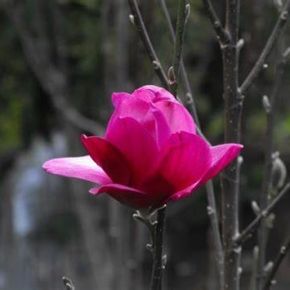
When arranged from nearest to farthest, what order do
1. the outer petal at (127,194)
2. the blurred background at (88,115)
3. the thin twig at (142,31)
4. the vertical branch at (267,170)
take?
the outer petal at (127,194), the thin twig at (142,31), the vertical branch at (267,170), the blurred background at (88,115)

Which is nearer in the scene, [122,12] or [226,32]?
[226,32]

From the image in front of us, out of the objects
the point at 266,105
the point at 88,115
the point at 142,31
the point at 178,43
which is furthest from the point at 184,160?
the point at 88,115

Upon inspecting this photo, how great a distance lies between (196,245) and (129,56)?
12.4 ft

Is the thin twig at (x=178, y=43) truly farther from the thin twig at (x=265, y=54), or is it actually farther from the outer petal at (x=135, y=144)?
the thin twig at (x=265, y=54)

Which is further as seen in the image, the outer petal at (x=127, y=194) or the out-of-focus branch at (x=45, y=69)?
the out-of-focus branch at (x=45, y=69)

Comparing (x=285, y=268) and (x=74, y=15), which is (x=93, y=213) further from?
(x=285, y=268)

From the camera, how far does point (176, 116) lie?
897mm

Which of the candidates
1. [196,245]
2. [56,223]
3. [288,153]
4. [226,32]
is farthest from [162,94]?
[196,245]

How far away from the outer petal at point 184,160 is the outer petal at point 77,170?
0.08 m

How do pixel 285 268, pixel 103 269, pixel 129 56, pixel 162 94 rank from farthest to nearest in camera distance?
pixel 285 268
pixel 103 269
pixel 129 56
pixel 162 94

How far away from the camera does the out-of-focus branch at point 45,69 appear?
350 centimetres

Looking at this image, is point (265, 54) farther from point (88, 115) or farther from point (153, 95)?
point (88, 115)

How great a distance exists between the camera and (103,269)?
3867 mm

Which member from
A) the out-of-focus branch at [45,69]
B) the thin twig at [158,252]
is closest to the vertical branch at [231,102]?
the thin twig at [158,252]
